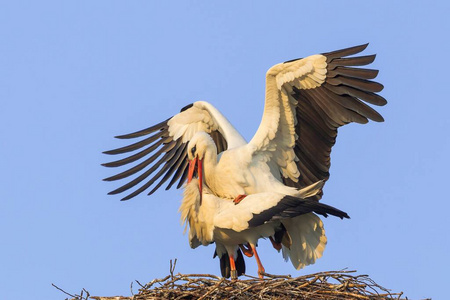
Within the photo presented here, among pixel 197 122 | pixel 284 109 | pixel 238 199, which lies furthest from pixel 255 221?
pixel 197 122

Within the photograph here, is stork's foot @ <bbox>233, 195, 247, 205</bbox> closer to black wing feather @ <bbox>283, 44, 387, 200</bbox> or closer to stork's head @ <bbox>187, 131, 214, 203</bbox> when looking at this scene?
stork's head @ <bbox>187, 131, 214, 203</bbox>

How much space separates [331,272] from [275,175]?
7.83 feet

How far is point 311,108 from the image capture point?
1297cm

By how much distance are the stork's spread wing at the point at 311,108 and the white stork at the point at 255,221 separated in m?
0.49

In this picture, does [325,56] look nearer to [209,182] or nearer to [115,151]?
[209,182]

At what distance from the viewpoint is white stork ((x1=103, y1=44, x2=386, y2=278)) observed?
12.6m

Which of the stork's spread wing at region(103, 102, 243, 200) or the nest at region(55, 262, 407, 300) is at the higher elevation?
the stork's spread wing at region(103, 102, 243, 200)

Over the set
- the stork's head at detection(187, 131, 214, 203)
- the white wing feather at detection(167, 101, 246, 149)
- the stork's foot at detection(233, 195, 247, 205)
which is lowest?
the stork's foot at detection(233, 195, 247, 205)

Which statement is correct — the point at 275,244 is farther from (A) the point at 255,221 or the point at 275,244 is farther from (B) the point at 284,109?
(B) the point at 284,109

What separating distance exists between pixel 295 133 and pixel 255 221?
1.31 meters

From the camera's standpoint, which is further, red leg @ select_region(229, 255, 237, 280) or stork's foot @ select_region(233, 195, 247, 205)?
red leg @ select_region(229, 255, 237, 280)

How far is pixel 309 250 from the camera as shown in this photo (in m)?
12.6

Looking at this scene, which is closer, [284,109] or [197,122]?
[284,109]

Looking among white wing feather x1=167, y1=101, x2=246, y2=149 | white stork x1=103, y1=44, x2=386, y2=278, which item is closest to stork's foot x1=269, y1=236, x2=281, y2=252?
white stork x1=103, y1=44, x2=386, y2=278
